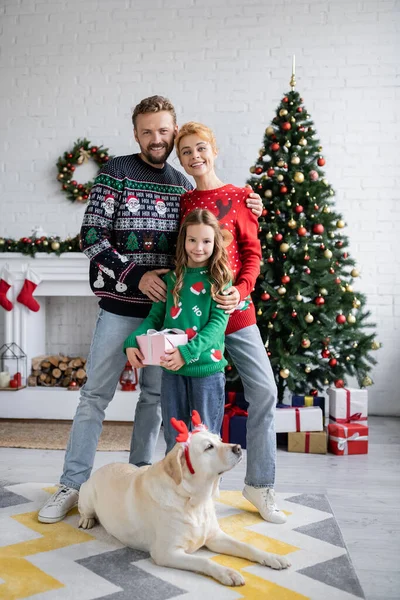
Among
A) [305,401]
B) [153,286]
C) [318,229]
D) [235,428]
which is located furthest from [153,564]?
[318,229]

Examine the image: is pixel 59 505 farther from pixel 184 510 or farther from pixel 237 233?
pixel 237 233

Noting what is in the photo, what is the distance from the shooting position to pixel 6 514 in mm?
2496

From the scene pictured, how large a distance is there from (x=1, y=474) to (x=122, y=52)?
3430 mm

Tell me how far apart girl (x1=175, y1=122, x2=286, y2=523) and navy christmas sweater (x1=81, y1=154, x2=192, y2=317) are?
0.12m

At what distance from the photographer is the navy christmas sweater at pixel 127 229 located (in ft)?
8.21

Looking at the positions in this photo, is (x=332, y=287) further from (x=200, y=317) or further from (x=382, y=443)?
(x=200, y=317)

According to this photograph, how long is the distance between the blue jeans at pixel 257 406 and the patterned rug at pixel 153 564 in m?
0.18

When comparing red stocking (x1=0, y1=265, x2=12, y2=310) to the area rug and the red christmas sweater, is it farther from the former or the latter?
the red christmas sweater

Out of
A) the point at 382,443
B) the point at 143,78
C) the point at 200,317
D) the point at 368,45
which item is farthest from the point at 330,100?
the point at 200,317

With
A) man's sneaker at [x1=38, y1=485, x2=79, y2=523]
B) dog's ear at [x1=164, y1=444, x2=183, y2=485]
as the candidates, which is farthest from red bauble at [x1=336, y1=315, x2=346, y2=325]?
dog's ear at [x1=164, y1=444, x2=183, y2=485]

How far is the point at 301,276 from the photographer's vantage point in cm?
391

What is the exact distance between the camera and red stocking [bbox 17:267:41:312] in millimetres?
4551

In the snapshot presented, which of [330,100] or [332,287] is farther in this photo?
[330,100]

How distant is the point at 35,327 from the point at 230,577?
3.29m
